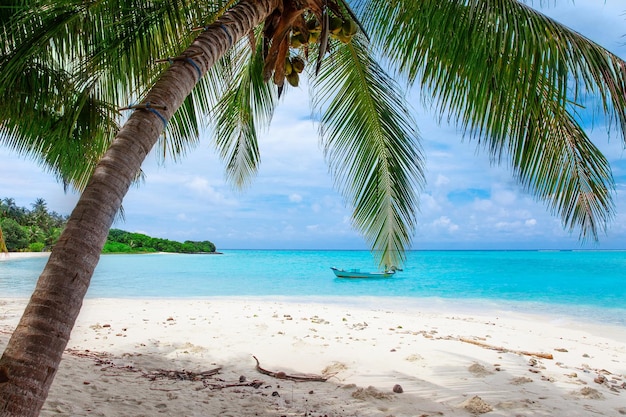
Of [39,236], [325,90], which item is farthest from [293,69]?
[39,236]

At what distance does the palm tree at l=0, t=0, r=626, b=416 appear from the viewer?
6.13ft

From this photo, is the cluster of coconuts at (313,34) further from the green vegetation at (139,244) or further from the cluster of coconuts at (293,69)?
the green vegetation at (139,244)

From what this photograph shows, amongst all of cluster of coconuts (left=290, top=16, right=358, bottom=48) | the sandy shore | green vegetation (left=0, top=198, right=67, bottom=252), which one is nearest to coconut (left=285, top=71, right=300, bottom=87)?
cluster of coconuts (left=290, top=16, right=358, bottom=48)

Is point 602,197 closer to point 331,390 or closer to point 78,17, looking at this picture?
point 331,390

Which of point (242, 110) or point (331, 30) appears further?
point (242, 110)

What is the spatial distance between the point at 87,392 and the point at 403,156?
413cm

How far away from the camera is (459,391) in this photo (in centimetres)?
421

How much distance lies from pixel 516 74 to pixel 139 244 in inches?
2112

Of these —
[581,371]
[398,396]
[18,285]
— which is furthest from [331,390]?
[18,285]

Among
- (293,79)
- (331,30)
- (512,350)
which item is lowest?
(512,350)

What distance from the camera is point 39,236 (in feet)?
110

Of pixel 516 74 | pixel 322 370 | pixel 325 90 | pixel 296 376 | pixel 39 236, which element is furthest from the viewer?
pixel 39 236

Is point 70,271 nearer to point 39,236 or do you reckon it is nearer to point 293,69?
point 293,69

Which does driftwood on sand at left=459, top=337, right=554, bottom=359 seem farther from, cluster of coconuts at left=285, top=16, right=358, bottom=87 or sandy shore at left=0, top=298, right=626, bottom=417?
cluster of coconuts at left=285, top=16, right=358, bottom=87
